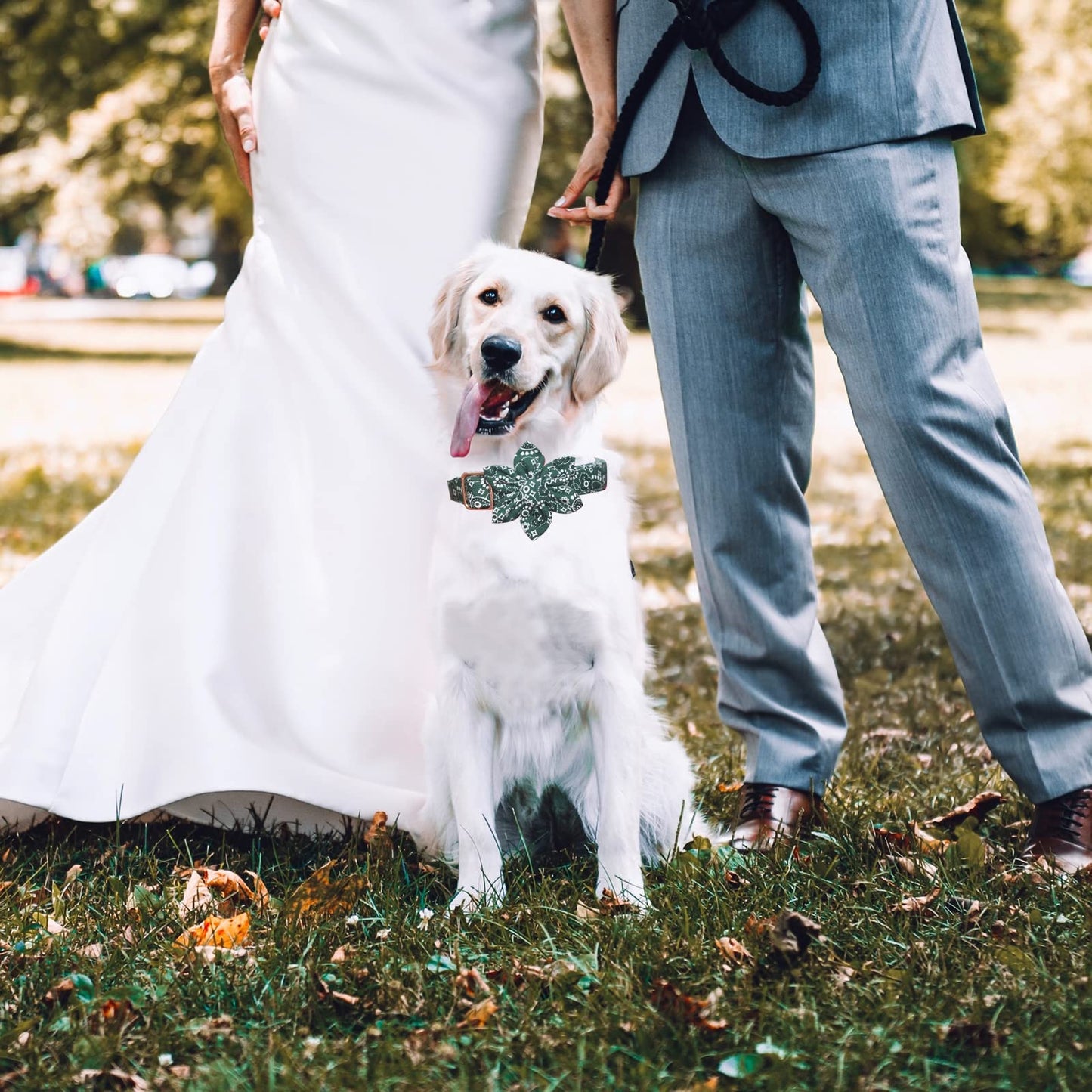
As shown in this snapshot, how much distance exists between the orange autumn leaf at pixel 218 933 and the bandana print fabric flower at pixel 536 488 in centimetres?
92

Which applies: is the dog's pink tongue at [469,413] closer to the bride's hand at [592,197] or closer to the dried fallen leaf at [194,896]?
the bride's hand at [592,197]

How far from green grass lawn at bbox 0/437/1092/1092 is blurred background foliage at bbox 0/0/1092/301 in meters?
15.1

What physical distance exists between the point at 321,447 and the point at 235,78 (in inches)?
37.2

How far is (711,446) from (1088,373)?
13746 millimetres

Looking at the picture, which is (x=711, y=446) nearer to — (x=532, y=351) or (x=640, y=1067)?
(x=532, y=351)

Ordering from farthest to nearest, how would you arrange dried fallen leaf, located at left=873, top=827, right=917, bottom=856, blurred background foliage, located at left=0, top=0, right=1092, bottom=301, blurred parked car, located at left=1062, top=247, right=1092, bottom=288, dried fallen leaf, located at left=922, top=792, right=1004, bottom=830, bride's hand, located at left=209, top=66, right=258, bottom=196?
1. blurred parked car, located at left=1062, top=247, right=1092, bottom=288
2. blurred background foliage, located at left=0, top=0, right=1092, bottom=301
3. bride's hand, located at left=209, top=66, right=258, bottom=196
4. dried fallen leaf, located at left=922, top=792, right=1004, bottom=830
5. dried fallen leaf, located at left=873, top=827, right=917, bottom=856

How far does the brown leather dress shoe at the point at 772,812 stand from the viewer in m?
2.97

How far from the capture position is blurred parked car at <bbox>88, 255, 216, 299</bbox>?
52875 millimetres

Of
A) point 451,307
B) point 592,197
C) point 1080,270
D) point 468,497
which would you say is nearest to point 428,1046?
point 468,497

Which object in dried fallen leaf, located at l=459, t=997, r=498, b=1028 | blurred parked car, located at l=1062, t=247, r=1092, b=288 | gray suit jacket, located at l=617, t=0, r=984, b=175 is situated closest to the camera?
dried fallen leaf, located at l=459, t=997, r=498, b=1028

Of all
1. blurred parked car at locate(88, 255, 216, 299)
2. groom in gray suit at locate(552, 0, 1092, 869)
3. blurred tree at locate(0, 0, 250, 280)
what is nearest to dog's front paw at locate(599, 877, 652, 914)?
groom in gray suit at locate(552, 0, 1092, 869)

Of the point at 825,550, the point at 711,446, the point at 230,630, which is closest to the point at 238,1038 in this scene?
the point at 230,630

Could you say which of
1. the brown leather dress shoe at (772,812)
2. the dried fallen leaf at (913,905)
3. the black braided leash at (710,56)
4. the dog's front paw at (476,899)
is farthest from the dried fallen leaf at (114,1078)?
the black braided leash at (710,56)

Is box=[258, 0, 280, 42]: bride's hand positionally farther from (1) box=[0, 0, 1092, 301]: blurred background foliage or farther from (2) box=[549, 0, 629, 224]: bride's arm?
(1) box=[0, 0, 1092, 301]: blurred background foliage
